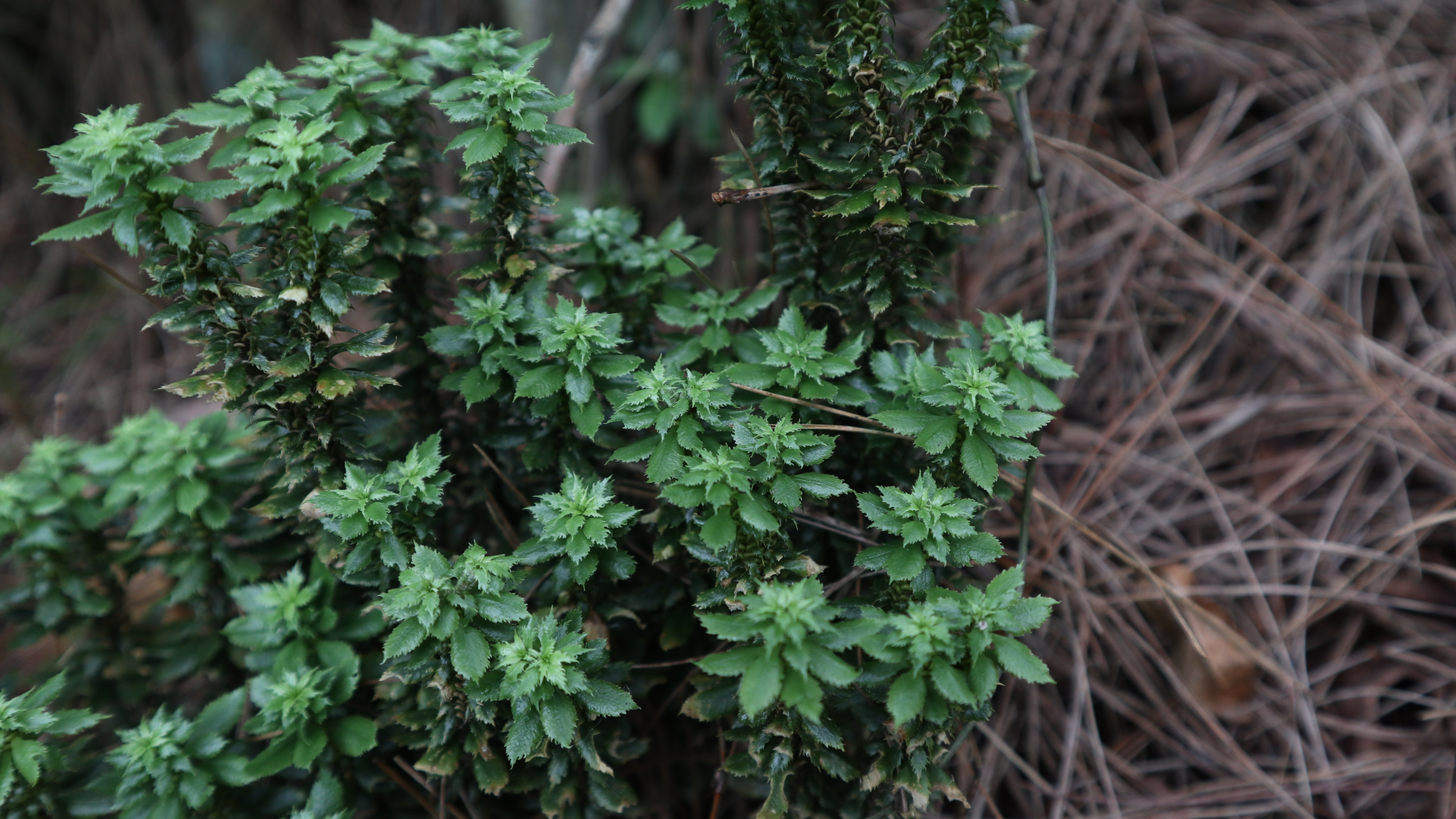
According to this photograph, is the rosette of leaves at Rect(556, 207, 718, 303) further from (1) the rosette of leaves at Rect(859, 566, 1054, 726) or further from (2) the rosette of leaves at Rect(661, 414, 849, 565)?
(1) the rosette of leaves at Rect(859, 566, 1054, 726)

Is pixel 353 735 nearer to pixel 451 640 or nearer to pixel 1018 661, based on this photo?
pixel 451 640

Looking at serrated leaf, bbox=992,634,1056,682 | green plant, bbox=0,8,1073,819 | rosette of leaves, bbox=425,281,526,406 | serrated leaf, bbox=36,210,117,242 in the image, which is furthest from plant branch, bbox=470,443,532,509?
serrated leaf, bbox=992,634,1056,682

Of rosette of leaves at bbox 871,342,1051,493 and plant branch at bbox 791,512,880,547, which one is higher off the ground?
rosette of leaves at bbox 871,342,1051,493

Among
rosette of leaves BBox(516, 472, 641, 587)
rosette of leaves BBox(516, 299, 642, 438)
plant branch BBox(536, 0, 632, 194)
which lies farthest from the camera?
plant branch BBox(536, 0, 632, 194)

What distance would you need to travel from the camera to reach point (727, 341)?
6.98ft

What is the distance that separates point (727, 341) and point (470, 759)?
119cm

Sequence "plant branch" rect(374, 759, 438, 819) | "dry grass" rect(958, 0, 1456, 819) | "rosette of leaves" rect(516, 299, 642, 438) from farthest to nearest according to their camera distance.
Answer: "dry grass" rect(958, 0, 1456, 819) → "plant branch" rect(374, 759, 438, 819) → "rosette of leaves" rect(516, 299, 642, 438)

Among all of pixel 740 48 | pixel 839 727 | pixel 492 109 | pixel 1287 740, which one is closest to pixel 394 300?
pixel 492 109

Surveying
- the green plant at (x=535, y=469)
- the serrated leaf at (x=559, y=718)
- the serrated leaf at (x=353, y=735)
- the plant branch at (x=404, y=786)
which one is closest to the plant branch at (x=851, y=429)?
the green plant at (x=535, y=469)

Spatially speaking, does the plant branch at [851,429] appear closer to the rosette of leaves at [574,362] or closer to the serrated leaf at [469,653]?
the rosette of leaves at [574,362]

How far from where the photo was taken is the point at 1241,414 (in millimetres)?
3238

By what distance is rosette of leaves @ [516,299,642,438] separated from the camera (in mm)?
1950

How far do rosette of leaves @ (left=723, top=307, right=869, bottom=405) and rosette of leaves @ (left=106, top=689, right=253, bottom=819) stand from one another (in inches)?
59.5

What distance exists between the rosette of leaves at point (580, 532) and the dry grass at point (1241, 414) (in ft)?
4.49
